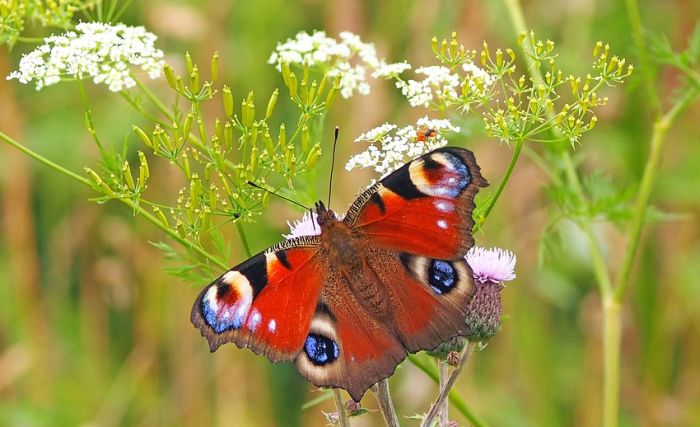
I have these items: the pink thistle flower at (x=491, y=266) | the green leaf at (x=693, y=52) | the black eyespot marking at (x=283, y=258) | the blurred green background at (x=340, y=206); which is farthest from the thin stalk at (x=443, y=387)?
the blurred green background at (x=340, y=206)

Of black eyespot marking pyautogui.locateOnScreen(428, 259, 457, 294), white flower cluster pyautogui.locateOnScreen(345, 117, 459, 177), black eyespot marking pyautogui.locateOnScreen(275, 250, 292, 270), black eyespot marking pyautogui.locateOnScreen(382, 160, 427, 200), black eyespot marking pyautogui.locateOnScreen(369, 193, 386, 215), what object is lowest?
black eyespot marking pyautogui.locateOnScreen(275, 250, 292, 270)

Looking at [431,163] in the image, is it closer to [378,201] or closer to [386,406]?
[378,201]

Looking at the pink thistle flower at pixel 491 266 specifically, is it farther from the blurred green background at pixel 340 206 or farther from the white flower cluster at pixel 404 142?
the blurred green background at pixel 340 206

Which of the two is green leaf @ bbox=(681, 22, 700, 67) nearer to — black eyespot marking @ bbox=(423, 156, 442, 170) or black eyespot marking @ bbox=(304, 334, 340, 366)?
black eyespot marking @ bbox=(423, 156, 442, 170)

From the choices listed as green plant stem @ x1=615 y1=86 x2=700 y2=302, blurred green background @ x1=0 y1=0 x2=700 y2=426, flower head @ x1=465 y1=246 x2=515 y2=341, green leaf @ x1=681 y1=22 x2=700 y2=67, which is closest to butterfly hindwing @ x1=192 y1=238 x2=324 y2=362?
flower head @ x1=465 y1=246 x2=515 y2=341

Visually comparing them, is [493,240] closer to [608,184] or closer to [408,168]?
[608,184]
